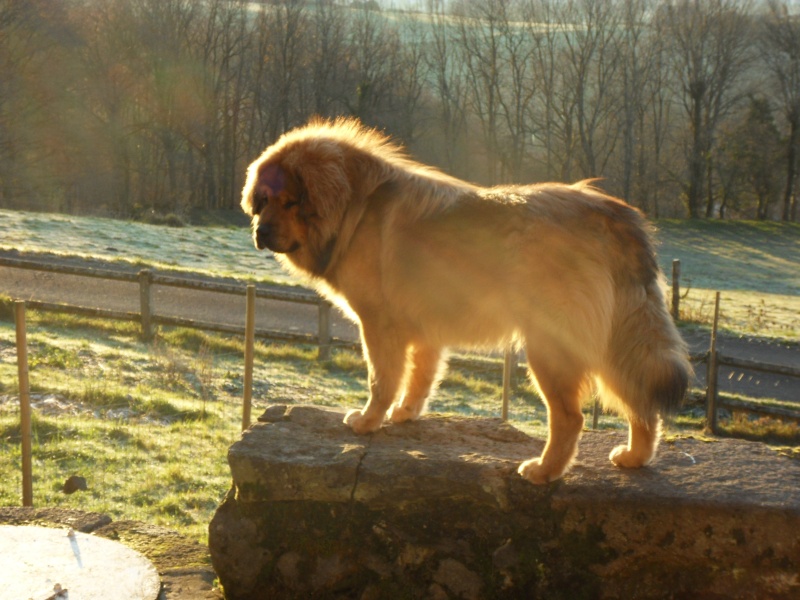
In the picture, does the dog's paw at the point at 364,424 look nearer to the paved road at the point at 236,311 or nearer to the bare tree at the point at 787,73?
the paved road at the point at 236,311

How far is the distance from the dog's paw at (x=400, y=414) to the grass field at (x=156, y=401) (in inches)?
72.4

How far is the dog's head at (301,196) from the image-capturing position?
4988 millimetres

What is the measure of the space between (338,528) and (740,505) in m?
1.99

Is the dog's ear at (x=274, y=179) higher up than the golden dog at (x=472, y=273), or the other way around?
the dog's ear at (x=274, y=179)

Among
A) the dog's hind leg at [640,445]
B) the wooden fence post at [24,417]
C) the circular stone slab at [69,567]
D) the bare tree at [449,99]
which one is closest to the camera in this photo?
the circular stone slab at [69,567]

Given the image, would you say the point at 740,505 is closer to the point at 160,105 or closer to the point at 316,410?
the point at 316,410

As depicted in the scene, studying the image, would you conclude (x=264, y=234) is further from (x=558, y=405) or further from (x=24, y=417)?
(x=24, y=417)

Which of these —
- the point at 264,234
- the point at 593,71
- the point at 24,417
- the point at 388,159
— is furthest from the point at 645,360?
the point at 593,71

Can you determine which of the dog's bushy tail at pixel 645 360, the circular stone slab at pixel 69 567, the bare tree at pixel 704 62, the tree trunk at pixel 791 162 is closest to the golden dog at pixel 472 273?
the dog's bushy tail at pixel 645 360

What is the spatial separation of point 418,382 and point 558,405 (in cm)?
134

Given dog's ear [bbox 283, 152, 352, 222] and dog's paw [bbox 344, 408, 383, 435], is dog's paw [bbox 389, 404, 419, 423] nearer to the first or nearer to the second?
dog's paw [bbox 344, 408, 383, 435]

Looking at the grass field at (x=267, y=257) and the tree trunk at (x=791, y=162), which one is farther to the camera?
the tree trunk at (x=791, y=162)

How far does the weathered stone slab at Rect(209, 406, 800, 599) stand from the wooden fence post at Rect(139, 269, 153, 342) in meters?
10.7

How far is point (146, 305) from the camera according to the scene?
14602 mm
